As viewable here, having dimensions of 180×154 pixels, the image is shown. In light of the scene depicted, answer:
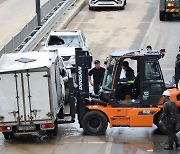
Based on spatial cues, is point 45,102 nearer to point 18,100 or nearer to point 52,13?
point 18,100

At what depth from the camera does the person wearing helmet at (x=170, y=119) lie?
53.1ft

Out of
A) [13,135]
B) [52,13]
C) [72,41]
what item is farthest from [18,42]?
[13,135]

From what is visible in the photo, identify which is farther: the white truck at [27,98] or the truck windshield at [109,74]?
the truck windshield at [109,74]

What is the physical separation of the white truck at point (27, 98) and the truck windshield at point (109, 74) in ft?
4.96

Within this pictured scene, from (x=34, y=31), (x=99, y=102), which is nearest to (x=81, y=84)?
(x=99, y=102)

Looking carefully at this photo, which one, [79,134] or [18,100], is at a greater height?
[18,100]

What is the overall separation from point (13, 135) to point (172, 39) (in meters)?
15.7

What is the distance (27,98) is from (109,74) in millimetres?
2340

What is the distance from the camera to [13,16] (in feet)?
131

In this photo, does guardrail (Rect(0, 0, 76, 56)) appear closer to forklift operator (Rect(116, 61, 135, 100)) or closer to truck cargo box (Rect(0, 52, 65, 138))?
forklift operator (Rect(116, 61, 135, 100))

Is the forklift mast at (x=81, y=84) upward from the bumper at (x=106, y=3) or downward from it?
upward

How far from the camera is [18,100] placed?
664 inches

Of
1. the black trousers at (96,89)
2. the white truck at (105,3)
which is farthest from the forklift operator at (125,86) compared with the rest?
the white truck at (105,3)

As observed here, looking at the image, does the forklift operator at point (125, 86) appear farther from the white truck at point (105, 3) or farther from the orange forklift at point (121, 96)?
the white truck at point (105, 3)
